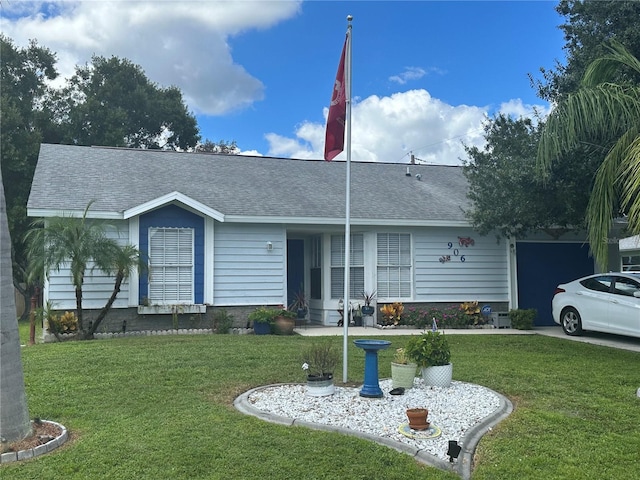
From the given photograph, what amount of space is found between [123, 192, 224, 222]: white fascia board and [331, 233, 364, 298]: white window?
129 inches

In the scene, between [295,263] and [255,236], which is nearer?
[255,236]

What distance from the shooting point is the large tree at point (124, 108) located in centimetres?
2853

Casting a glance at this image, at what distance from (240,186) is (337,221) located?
296cm

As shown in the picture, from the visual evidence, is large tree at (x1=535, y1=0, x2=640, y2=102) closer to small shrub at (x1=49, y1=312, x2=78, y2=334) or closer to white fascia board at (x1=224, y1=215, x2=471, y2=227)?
white fascia board at (x1=224, y1=215, x2=471, y2=227)

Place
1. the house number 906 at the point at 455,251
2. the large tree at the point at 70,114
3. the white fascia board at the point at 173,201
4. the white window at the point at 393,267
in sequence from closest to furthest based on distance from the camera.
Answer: the white fascia board at the point at 173,201, the white window at the point at 393,267, the house number 906 at the point at 455,251, the large tree at the point at 70,114

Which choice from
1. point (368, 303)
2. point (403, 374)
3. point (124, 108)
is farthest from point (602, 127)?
point (124, 108)

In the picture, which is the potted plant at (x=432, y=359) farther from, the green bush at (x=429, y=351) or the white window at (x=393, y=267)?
the white window at (x=393, y=267)

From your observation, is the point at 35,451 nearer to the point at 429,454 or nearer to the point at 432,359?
the point at 429,454

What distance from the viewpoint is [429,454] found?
4.66 metres

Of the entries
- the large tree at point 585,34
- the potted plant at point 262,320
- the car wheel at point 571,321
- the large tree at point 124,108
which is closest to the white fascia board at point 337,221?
the potted plant at point 262,320

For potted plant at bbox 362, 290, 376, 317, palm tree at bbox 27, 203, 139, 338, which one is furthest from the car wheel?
palm tree at bbox 27, 203, 139, 338

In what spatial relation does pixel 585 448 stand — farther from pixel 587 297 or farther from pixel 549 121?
pixel 587 297

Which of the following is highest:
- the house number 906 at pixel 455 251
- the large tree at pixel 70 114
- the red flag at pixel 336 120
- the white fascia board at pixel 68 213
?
the large tree at pixel 70 114

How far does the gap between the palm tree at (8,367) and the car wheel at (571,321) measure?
11.2m
